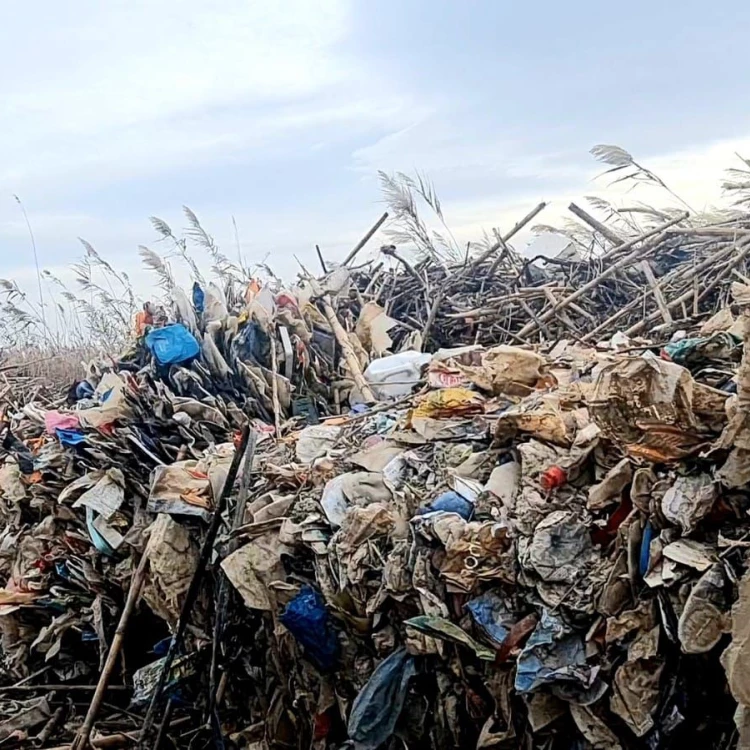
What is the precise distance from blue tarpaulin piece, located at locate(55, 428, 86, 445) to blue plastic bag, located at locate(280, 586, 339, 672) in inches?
63.6

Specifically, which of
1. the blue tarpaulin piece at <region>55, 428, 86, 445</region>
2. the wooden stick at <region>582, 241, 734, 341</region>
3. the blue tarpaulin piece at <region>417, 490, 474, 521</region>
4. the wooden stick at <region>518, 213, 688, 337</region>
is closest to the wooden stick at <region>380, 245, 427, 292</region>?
the wooden stick at <region>518, 213, 688, 337</region>

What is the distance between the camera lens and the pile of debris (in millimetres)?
1785

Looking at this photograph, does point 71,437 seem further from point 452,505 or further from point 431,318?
point 431,318

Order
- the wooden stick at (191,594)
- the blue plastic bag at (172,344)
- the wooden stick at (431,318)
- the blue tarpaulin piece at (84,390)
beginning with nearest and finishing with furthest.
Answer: the wooden stick at (191,594)
the blue plastic bag at (172,344)
the blue tarpaulin piece at (84,390)
the wooden stick at (431,318)

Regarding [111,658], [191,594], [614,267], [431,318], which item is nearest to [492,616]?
[191,594]

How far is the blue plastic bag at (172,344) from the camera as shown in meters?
4.17

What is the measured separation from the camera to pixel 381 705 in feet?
Answer: 7.04

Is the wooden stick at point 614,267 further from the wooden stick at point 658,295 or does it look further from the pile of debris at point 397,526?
the wooden stick at point 658,295

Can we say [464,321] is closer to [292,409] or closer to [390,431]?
[292,409]

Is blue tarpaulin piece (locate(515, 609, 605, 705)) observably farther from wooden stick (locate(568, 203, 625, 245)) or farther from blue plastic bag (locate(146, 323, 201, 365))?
wooden stick (locate(568, 203, 625, 245))

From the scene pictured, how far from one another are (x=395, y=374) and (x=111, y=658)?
190 cm

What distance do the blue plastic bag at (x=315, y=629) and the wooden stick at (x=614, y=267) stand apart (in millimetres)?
2495

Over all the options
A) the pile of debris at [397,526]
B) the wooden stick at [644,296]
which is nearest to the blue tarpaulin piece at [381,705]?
the pile of debris at [397,526]

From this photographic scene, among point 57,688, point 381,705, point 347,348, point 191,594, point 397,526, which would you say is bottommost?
point 57,688
